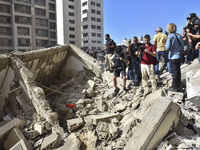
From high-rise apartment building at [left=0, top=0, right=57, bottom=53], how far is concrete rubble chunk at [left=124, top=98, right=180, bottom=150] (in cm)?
2468

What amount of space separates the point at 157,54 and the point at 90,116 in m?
3.08

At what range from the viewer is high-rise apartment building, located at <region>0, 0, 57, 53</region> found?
25.9m

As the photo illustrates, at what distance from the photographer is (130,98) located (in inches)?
194

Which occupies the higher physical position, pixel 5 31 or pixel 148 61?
pixel 5 31

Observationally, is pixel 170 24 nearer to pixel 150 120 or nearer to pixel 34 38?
pixel 150 120

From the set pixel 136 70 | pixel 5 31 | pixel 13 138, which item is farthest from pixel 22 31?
pixel 13 138

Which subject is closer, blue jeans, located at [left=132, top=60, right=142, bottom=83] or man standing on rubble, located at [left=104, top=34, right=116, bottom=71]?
blue jeans, located at [left=132, top=60, right=142, bottom=83]

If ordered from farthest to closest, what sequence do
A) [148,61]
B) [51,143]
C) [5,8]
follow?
[5,8] < [148,61] < [51,143]

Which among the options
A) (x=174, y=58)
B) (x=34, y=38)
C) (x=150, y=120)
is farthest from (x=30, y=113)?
(x=34, y=38)

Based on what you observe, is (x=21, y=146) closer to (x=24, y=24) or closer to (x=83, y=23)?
(x=24, y=24)

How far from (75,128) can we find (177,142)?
92.8 inches

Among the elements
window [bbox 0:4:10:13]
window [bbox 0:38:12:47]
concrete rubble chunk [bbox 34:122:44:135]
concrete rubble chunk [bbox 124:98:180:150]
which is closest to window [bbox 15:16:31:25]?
window [bbox 0:4:10:13]

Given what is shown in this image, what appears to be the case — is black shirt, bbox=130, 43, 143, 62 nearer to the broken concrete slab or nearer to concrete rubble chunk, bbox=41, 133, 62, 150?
concrete rubble chunk, bbox=41, 133, 62, 150

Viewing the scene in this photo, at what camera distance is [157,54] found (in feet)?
17.4
